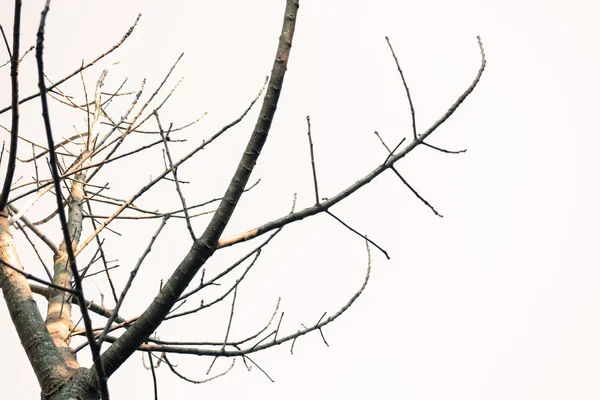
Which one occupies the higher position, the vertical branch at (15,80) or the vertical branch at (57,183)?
the vertical branch at (15,80)

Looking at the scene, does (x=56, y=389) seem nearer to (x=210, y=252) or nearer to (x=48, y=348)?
(x=48, y=348)

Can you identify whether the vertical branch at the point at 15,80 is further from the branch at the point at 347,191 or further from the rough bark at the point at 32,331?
the branch at the point at 347,191

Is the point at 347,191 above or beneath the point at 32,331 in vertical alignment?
above

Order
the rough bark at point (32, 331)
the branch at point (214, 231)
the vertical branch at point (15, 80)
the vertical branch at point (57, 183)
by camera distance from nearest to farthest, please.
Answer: the vertical branch at point (57, 183)
the vertical branch at point (15, 80)
the branch at point (214, 231)
the rough bark at point (32, 331)

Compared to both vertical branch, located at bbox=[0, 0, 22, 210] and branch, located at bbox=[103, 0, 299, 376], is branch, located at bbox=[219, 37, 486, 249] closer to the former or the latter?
branch, located at bbox=[103, 0, 299, 376]

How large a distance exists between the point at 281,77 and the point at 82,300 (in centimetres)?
84

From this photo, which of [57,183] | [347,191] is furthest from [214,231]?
[57,183]

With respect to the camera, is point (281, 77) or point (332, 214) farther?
point (332, 214)

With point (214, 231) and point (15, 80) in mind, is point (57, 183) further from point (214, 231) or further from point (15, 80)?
point (214, 231)

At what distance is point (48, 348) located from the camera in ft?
5.71

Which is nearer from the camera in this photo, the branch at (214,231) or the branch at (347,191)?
the branch at (214,231)

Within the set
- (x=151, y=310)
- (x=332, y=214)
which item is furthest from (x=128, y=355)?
(x=332, y=214)

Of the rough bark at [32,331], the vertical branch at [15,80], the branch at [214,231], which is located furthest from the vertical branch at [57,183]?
the rough bark at [32,331]

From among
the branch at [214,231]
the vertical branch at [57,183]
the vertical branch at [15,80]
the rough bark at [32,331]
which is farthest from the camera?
the rough bark at [32,331]
